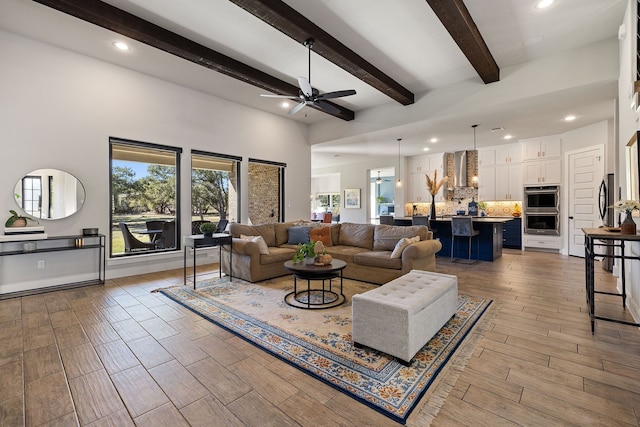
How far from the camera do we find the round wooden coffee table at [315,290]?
3.25 meters

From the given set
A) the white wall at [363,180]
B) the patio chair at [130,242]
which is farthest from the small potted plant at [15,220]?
the white wall at [363,180]

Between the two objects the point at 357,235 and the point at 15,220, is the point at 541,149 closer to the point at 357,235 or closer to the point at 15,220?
the point at 357,235

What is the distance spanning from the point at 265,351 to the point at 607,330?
10.3 feet

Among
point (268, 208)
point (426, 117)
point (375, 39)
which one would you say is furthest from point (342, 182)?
point (375, 39)

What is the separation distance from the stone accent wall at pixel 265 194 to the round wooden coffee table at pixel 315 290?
3.73m

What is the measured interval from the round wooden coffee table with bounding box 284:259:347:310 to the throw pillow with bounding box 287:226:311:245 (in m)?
1.55

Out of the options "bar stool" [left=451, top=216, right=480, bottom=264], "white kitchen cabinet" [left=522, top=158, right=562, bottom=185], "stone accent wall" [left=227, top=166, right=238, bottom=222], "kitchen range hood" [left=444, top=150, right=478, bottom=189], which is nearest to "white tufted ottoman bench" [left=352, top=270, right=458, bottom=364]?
"bar stool" [left=451, top=216, right=480, bottom=264]

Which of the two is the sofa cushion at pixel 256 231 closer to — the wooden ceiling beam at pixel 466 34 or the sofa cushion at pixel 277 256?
the sofa cushion at pixel 277 256

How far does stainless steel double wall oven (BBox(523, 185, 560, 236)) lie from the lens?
23.8ft

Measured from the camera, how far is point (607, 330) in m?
2.71

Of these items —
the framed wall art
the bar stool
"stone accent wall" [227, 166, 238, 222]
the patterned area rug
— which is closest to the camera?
the patterned area rug

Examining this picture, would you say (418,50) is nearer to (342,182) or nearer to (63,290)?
(63,290)

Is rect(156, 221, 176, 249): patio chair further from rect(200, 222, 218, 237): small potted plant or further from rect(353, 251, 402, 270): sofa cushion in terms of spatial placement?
rect(353, 251, 402, 270): sofa cushion

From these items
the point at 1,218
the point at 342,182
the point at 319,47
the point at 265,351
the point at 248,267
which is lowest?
the point at 265,351
